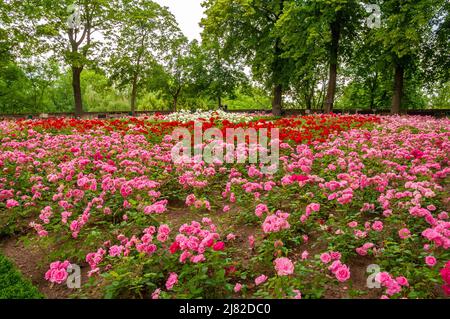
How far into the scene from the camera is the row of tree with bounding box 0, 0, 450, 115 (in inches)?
774

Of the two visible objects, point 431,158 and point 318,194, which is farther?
point 431,158

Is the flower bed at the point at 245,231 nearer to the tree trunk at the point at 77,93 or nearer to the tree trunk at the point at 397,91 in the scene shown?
the tree trunk at the point at 397,91

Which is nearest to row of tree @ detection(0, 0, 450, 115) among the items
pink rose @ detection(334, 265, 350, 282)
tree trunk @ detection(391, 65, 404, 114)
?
tree trunk @ detection(391, 65, 404, 114)

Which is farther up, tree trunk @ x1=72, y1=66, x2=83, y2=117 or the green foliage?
tree trunk @ x1=72, y1=66, x2=83, y2=117

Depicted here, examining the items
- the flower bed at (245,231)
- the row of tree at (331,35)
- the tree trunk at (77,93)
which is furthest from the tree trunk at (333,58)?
the tree trunk at (77,93)

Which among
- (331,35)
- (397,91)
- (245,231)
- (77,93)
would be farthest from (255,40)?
(245,231)

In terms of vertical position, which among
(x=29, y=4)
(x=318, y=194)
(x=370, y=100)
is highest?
(x=29, y=4)

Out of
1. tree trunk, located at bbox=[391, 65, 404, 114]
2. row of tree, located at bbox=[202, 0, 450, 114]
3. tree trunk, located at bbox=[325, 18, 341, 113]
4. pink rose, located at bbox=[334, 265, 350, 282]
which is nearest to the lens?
pink rose, located at bbox=[334, 265, 350, 282]

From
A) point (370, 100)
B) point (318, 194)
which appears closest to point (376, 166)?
point (318, 194)

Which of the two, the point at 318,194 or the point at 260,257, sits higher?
the point at 318,194

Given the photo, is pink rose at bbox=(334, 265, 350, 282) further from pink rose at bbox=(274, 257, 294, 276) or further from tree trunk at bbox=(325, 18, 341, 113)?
tree trunk at bbox=(325, 18, 341, 113)
